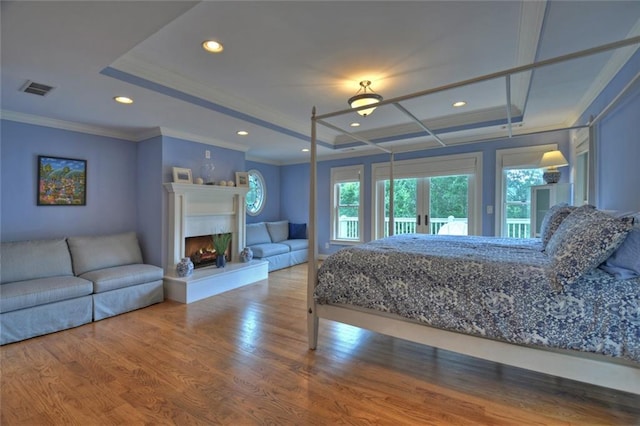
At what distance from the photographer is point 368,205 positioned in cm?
603

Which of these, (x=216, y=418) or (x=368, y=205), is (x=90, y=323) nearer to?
(x=216, y=418)

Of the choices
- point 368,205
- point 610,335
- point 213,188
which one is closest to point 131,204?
point 213,188

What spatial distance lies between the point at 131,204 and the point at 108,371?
280 centimetres

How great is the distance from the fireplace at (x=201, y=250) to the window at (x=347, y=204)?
267cm

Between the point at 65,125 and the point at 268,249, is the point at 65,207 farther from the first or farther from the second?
the point at 268,249

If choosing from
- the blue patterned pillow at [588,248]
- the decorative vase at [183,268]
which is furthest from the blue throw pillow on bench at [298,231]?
the blue patterned pillow at [588,248]

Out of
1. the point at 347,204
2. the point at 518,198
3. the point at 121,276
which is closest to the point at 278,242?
the point at 347,204

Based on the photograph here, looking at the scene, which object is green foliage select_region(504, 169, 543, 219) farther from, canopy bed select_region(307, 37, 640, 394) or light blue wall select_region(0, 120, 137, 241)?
light blue wall select_region(0, 120, 137, 241)

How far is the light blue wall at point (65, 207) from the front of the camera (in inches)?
134

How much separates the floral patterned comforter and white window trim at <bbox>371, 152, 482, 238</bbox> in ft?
8.16

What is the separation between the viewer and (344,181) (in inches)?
250

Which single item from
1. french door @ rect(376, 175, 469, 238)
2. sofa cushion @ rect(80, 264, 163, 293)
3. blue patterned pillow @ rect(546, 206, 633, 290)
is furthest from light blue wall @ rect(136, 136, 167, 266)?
blue patterned pillow @ rect(546, 206, 633, 290)

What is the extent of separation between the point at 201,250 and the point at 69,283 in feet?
5.69

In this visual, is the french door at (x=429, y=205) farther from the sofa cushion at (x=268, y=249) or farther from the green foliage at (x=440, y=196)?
the sofa cushion at (x=268, y=249)
